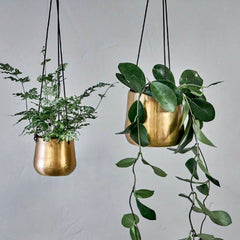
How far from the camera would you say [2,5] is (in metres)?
1.69

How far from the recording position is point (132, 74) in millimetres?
984

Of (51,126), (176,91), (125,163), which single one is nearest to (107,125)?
(51,126)

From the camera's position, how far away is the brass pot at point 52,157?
1.25m

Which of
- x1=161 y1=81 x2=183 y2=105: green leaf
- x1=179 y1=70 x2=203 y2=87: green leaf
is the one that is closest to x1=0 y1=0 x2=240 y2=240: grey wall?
x1=179 y1=70 x2=203 y2=87: green leaf

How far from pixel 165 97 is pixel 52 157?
19.1 inches

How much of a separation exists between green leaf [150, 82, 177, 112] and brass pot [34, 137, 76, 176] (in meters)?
0.44

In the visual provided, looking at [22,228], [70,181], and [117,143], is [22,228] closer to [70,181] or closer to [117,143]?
[70,181]

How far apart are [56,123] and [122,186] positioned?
67cm

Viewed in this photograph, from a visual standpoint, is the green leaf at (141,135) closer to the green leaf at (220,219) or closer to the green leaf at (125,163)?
the green leaf at (125,163)

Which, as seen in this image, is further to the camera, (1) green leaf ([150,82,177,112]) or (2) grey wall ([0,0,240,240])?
(2) grey wall ([0,0,240,240])

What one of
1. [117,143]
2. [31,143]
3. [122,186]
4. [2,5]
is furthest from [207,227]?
[2,5]

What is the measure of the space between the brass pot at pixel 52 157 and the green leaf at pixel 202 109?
0.46m

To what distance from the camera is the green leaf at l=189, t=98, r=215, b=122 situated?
101 centimetres

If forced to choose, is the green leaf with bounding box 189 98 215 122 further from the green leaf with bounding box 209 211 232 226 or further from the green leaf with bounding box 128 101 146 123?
the green leaf with bounding box 209 211 232 226
